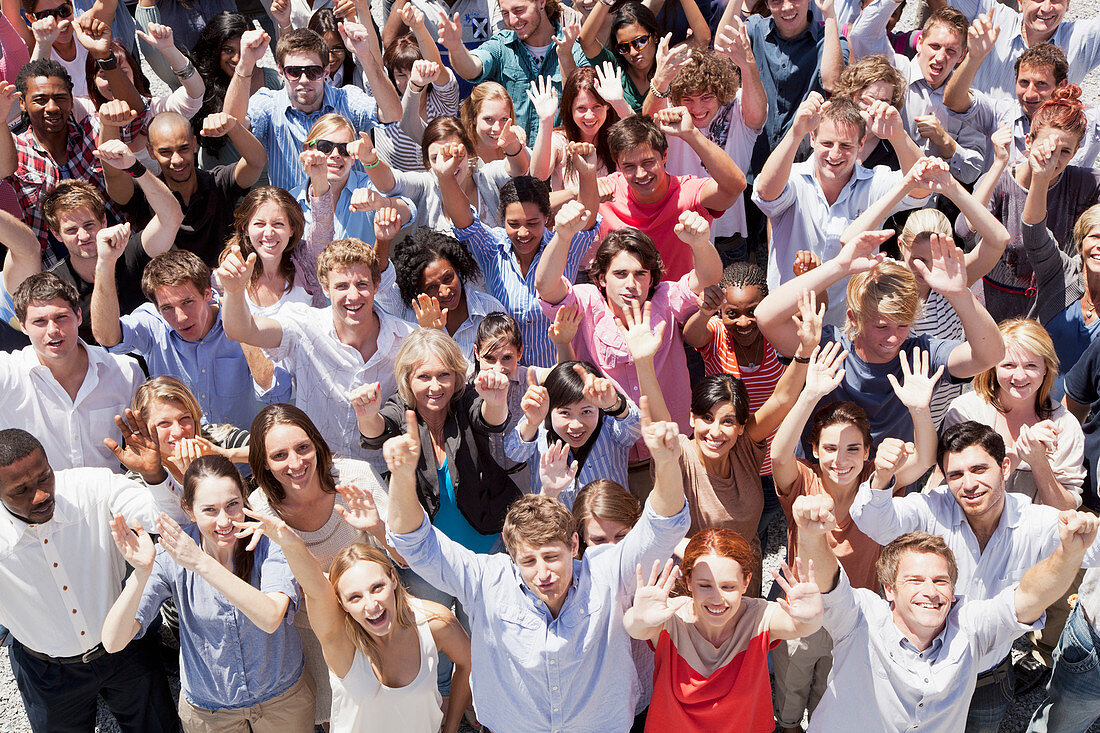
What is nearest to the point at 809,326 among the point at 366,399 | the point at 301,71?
the point at 366,399

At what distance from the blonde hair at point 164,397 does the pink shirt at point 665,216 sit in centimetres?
239

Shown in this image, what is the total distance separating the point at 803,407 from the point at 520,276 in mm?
1794

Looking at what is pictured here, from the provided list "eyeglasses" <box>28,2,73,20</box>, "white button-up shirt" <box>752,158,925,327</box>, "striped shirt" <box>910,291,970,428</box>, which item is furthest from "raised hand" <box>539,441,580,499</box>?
"eyeglasses" <box>28,2,73,20</box>

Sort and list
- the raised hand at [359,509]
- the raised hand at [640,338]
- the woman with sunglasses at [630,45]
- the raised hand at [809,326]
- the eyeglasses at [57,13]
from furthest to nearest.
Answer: the eyeglasses at [57,13] → the woman with sunglasses at [630,45] → the raised hand at [809,326] → the raised hand at [640,338] → the raised hand at [359,509]

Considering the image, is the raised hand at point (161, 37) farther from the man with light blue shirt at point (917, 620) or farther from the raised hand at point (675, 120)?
the man with light blue shirt at point (917, 620)

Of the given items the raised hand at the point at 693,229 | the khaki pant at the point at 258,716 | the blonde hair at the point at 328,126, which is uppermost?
the raised hand at the point at 693,229

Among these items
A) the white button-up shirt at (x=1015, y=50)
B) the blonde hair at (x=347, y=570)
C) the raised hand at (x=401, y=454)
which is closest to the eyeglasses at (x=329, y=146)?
the raised hand at (x=401, y=454)

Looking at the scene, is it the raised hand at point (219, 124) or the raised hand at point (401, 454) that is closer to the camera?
the raised hand at point (401, 454)

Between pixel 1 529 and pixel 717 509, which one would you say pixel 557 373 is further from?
pixel 1 529

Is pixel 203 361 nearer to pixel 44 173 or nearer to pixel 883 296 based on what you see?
pixel 44 173

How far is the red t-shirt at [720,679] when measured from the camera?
12.9ft

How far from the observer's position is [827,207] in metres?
5.66

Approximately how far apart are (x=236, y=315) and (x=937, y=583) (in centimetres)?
318

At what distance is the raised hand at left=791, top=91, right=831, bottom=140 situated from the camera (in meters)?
5.43
